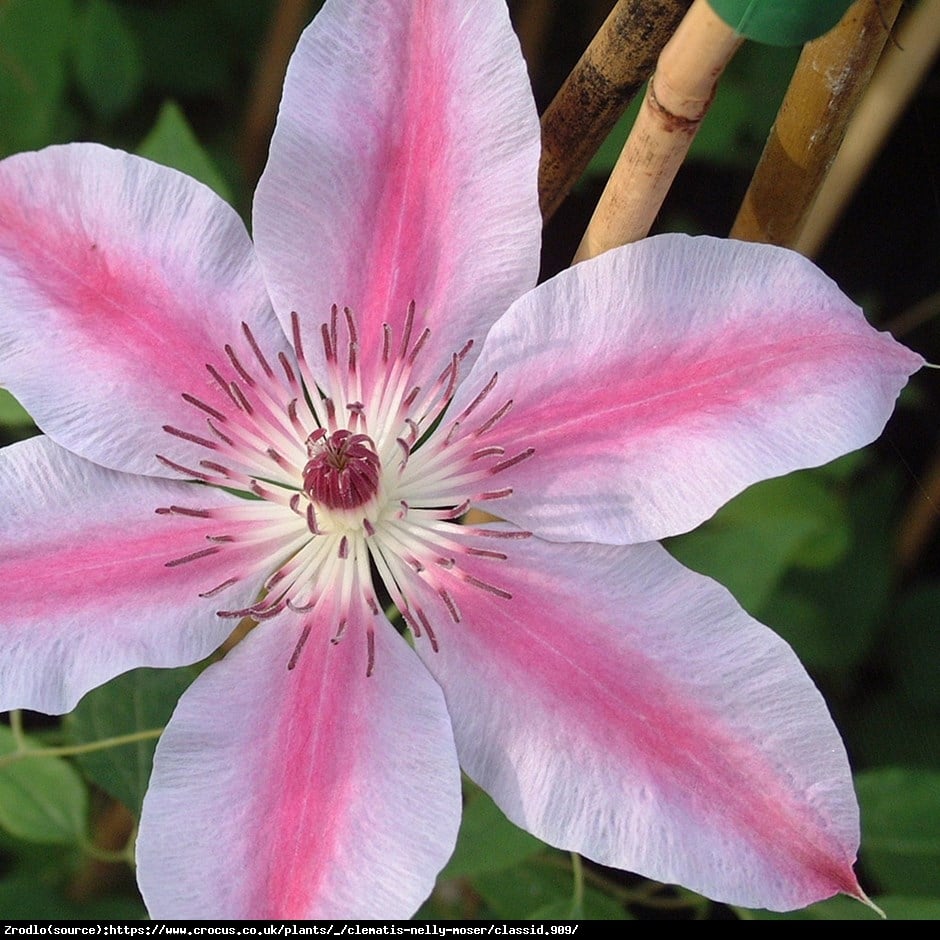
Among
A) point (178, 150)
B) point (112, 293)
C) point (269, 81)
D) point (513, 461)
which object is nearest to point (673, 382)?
point (513, 461)

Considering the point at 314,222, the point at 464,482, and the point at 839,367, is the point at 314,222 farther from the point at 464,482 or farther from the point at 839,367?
the point at 839,367

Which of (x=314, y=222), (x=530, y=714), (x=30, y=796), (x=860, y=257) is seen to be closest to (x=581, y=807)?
(x=530, y=714)

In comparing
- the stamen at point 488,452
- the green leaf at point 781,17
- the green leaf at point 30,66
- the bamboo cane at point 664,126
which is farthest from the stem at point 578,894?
the green leaf at point 30,66

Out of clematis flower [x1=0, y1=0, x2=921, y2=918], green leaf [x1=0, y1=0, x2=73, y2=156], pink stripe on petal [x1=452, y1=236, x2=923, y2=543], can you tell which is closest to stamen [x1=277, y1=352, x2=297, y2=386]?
clematis flower [x1=0, y1=0, x2=921, y2=918]

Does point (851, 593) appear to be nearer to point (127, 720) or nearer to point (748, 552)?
point (748, 552)

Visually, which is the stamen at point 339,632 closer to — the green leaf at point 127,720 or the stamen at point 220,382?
the stamen at point 220,382
